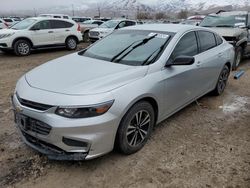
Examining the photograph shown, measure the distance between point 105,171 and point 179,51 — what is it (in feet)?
7.07

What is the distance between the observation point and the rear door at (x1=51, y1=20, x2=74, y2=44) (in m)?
12.4

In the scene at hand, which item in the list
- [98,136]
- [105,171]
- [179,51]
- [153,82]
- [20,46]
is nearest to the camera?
[98,136]

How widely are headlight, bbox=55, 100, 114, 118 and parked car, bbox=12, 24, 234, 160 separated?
0.03ft

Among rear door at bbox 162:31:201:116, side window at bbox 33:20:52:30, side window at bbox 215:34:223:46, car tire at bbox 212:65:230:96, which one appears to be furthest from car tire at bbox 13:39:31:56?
rear door at bbox 162:31:201:116

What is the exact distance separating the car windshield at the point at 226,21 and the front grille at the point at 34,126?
8.12 metres

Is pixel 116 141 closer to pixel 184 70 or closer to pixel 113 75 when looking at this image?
pixel 113 75

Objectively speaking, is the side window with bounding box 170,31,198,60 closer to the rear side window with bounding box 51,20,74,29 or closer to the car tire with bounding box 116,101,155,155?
the car tire with bounding box 116,101,155,155

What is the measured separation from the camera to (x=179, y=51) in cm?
422

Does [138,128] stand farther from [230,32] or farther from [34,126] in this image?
[230,32]

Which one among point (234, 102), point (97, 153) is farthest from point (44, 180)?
point (234, 102)

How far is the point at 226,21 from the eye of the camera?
9539mm

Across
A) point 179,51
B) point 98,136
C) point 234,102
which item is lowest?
point 234,102

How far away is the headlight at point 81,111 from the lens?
2934 millimetres

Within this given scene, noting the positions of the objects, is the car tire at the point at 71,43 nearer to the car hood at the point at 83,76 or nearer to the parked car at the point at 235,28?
the parked car at the point at 235,28
